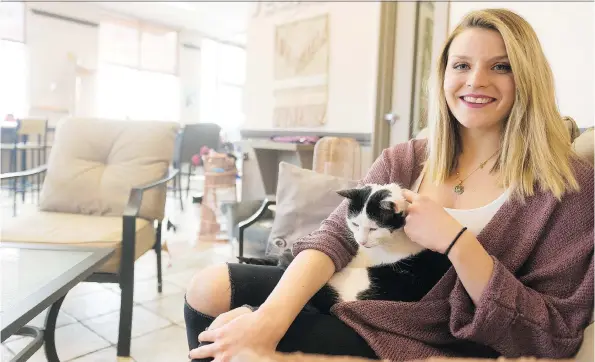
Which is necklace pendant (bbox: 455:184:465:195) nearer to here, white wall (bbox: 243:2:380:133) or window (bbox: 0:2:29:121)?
white wall (bbox: 243:2:380:133)

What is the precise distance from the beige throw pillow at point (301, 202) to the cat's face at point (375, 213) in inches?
23.3

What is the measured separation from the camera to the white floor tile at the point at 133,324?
187 cm

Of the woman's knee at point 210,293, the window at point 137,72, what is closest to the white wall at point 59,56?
the window at point 137,72

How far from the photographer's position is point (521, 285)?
0.76m

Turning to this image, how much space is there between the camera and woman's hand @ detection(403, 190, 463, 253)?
79 cm

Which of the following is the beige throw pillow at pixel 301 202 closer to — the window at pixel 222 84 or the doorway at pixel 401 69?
the doorway at pixel 401 69

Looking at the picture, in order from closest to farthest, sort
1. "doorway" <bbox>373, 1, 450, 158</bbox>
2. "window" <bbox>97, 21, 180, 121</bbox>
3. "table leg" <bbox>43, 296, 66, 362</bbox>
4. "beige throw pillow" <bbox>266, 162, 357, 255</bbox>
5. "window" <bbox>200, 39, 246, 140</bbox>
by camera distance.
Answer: "table leg" <bbox>43, 296, 66, 362</bbox>, "beige throw pillow" <bbox>266, 162, 357, 255</bbox>, "doorway" <bbox>373, 1, 450, 158</bbox>, "window" <bbox>97, 21, 180, 121</bbox>, "window" <bbox>200, 39, 246, 140</bbox>

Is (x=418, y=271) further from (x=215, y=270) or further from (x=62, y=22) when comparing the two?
(x=62, y=22)

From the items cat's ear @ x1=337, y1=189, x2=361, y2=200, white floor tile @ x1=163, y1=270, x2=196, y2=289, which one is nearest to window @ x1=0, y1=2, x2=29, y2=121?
white floor tile @ x1=163, y1=270, x2=196, y2=289

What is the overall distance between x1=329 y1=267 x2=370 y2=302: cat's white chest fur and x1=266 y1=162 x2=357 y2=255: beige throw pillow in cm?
64

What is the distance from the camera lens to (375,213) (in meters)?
0.93

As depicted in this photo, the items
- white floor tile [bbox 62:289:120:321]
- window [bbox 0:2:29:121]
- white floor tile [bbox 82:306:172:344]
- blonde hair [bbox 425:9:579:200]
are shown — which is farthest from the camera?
window [bbox 0:2:29:121]

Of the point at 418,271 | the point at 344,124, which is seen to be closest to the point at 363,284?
the point at 418,271

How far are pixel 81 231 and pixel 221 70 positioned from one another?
7836 mm
